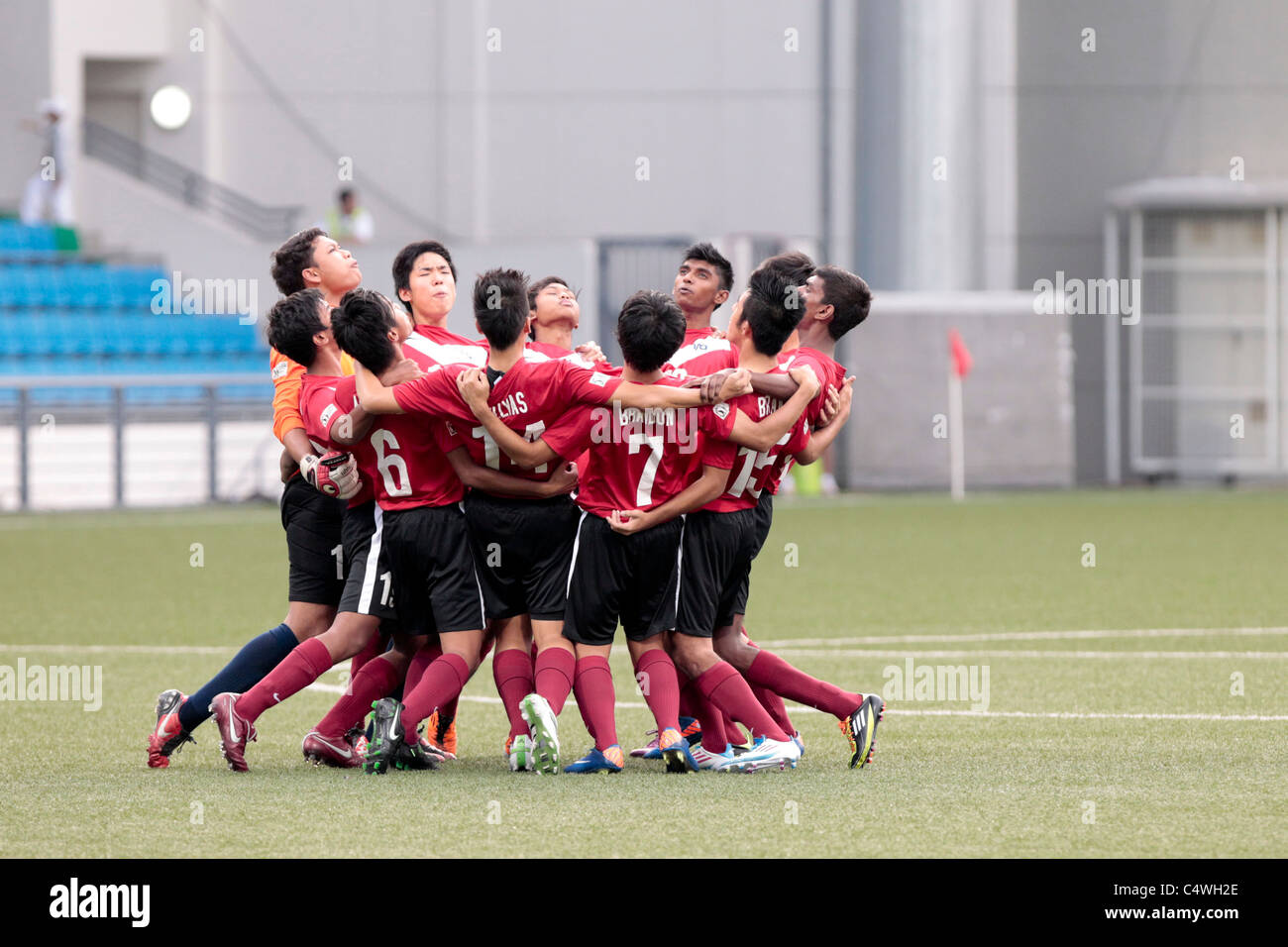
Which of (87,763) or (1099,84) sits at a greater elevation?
(1099,84)

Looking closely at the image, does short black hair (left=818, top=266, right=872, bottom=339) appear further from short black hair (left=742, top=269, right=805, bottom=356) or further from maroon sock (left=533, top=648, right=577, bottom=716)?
maroon sock (left=533, top=648, right=577, bottom=716)

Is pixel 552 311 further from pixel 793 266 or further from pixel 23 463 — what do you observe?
pixel 23 463

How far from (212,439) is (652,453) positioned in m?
14.2

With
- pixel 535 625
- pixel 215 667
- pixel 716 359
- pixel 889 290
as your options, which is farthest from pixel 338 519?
pixel 889 290

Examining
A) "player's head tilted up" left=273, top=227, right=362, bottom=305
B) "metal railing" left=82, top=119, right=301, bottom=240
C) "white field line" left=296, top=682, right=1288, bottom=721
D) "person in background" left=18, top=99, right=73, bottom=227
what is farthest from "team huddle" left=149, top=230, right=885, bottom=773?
"metal railing" left=82, top=119, right=301, bottom=240

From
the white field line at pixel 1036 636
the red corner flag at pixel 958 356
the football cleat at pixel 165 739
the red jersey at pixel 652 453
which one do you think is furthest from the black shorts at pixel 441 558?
the red corner flag at pixel 958 356

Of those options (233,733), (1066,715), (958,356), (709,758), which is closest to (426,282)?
(233,733)

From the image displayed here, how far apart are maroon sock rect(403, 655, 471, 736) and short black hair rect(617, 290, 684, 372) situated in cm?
115

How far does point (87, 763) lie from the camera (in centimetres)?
641

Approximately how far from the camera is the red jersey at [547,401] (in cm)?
612

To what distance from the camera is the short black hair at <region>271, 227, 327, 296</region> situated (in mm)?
7023

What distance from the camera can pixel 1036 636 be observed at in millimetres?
10047
